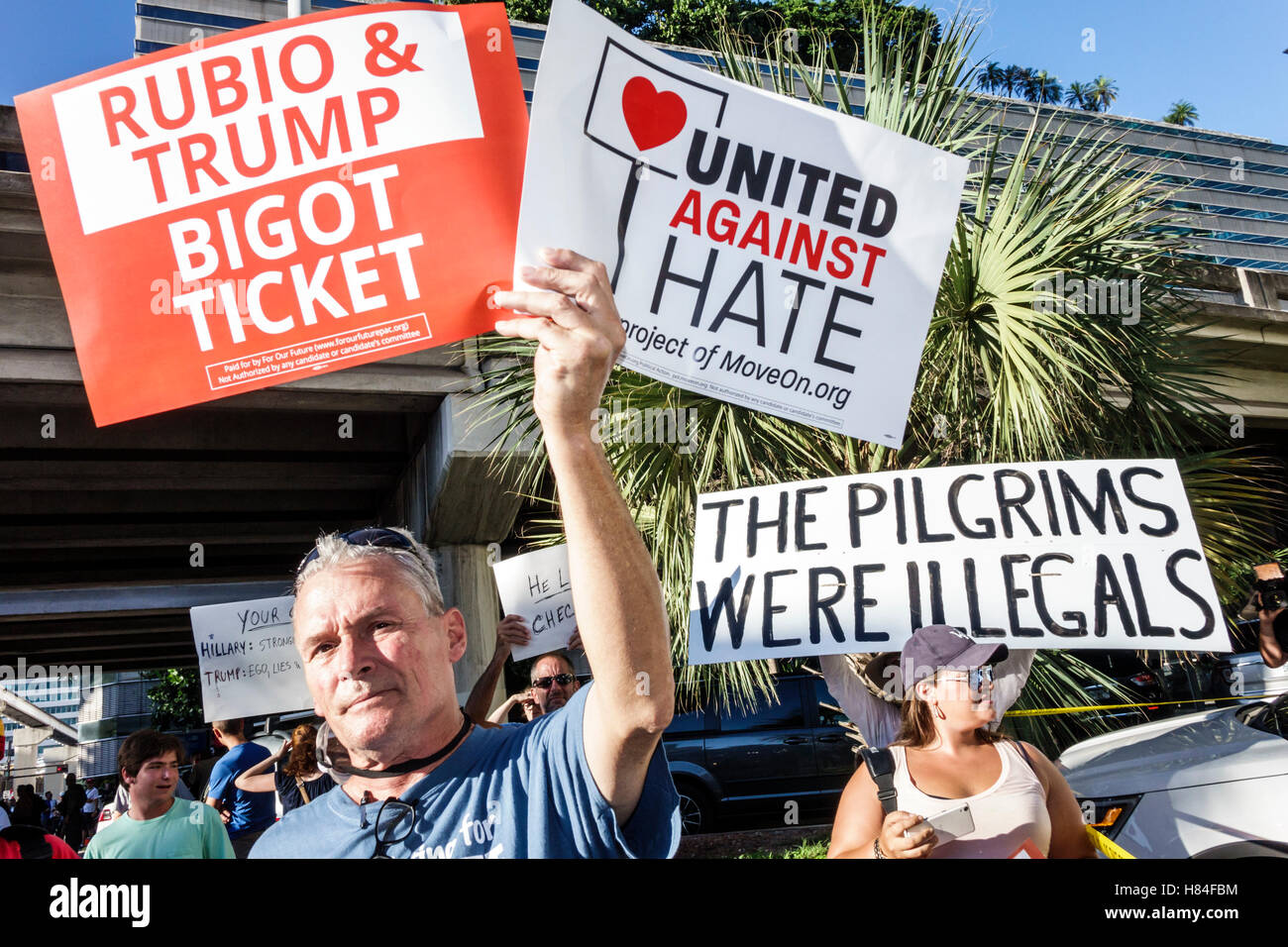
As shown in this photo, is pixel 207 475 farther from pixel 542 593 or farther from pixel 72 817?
pixel 72 817

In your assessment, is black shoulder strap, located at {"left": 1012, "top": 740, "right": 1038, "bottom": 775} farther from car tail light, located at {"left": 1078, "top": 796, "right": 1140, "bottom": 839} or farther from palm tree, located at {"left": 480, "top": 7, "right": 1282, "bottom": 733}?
palm tree, located at {"left": 480, "top": 7, "right": 1282, "bottom": 733}

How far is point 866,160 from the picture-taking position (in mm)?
3414

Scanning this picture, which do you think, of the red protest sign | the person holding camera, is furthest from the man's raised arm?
the person holding camera

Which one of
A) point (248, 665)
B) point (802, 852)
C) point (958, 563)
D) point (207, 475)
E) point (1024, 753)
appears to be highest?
point (207, 475)

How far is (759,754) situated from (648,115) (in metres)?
6.19

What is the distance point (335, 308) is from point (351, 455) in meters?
8.62

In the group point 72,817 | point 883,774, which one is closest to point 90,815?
point 72,817

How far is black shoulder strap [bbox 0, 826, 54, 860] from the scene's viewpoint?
403 cm

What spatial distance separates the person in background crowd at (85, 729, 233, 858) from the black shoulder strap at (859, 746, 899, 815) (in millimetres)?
2052

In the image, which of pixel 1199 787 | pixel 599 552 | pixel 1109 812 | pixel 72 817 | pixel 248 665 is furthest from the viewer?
pixel 72 817

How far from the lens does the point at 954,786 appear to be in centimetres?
254

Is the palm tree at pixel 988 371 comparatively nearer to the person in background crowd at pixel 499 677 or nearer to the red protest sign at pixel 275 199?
the person in background crowd at pixel 499 677

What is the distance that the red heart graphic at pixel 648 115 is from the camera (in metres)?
3.26
